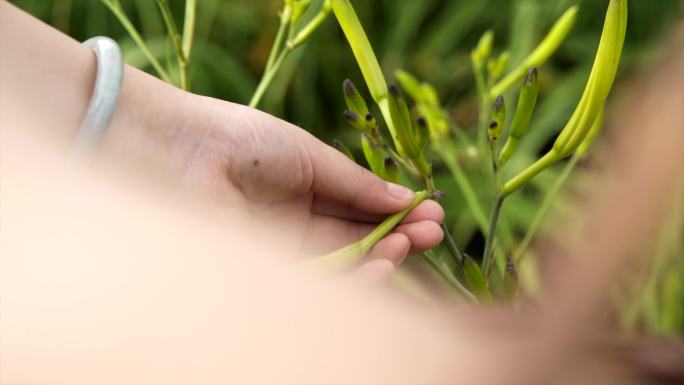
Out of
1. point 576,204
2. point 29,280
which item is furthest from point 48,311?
point 576,204

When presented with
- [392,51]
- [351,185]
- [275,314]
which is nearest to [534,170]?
[351,185]

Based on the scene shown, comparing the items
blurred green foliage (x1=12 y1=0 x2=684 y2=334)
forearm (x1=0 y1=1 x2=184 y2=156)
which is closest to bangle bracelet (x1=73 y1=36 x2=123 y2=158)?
forearm (x1=0 y1=1 x2=184 y2=156)

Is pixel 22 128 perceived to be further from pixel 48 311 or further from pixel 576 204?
pixel 576 204

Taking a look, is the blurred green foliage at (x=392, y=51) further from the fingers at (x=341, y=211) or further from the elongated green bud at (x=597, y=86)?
the elongated green bud at (x=597, y=86)

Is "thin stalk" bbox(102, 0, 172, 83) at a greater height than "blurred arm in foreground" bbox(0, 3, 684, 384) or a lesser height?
greater

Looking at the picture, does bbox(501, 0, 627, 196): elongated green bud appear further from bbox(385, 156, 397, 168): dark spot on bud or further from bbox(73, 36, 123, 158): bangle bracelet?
bbox(73, 36, 123, 158): bangle bracelet

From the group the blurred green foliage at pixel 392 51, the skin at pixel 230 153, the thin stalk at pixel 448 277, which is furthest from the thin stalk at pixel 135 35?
the blurred green foliage at pixel 392 51

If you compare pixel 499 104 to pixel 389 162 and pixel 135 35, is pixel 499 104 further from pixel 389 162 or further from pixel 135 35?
pixel 135 35
